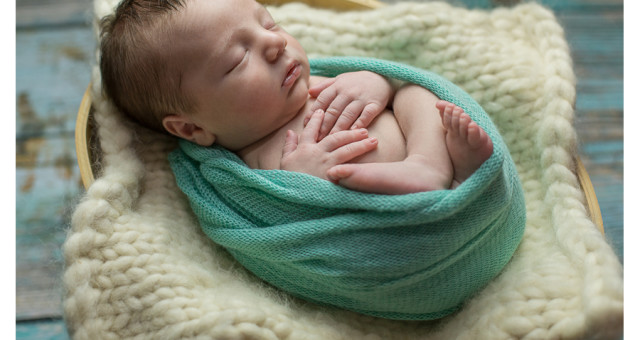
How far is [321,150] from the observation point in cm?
101

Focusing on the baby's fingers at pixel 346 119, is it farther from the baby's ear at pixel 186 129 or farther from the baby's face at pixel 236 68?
the baby's ear at pixel 186 129

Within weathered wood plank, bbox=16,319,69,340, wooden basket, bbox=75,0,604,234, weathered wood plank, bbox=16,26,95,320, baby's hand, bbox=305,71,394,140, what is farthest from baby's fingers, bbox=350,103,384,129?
weathered wood plank, bbox=16,319,69,340

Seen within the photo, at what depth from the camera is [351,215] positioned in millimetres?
944

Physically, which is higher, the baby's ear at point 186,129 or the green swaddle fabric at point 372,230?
the baby's ear at point 186,129

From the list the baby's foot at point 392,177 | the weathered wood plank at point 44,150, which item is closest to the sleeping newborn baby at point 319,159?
the baby's foot at point 392,177

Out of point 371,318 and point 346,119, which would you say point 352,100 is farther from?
point 371,318

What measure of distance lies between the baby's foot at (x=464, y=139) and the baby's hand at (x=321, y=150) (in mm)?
142

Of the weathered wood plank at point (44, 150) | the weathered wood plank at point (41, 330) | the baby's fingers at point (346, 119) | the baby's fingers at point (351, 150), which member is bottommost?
the weathered wood plank at point (41, 330)

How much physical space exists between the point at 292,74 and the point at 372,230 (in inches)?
13.7

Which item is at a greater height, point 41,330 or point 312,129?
point 312,129

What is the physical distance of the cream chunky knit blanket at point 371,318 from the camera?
3.05 feet

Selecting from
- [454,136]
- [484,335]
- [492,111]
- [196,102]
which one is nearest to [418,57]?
[492,111]

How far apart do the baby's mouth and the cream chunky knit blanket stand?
0.86 feet

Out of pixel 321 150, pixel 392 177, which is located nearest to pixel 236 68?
pixel 321 150
